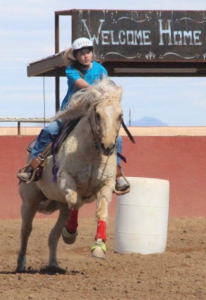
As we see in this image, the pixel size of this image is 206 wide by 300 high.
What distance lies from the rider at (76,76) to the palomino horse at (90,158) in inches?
5.5

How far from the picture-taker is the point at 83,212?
14.0 metres

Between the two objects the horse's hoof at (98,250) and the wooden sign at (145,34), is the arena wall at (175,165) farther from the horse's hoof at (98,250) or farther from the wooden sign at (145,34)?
the horse's hoof at (98,250)

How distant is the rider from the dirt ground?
1.12 metres

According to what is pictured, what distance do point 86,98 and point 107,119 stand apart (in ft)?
2.26

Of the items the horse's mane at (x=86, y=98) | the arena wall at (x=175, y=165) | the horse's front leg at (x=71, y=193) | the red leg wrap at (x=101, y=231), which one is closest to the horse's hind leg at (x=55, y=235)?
the horse's front leg at (x=71, y=193)

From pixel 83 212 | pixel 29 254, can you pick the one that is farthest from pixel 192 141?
pixel 29 254

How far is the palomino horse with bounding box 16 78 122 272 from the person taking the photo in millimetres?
7543

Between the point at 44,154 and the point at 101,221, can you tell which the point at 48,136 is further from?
the point at 101,221

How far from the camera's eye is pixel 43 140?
344 inches

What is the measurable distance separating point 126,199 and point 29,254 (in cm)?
162

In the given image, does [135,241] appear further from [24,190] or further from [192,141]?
[192,141]

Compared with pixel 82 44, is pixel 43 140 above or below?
below

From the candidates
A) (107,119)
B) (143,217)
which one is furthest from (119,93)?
(143,217)

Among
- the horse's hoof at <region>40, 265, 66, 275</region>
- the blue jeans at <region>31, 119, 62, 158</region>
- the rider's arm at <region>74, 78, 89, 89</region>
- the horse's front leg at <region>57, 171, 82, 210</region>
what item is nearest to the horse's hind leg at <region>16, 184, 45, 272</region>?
the horse's hoof at <region>40, 265, 66, 275</region>
